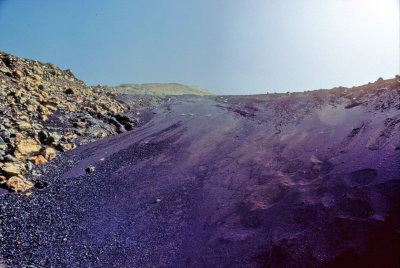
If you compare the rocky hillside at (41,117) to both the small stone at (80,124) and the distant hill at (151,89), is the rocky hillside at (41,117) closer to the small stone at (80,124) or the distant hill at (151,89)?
the small stone at (80,124)

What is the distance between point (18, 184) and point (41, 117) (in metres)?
4.10

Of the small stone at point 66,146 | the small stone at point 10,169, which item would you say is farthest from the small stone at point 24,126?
the small stone at point 10,169

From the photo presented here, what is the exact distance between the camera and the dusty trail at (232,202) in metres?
3.51

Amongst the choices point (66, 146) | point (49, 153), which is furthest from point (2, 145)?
point (66, 146)

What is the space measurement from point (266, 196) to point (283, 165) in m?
1.31

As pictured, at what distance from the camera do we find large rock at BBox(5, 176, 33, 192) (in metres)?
5.29

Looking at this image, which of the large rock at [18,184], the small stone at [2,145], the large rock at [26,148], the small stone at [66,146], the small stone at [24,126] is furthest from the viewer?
the small stone at [66,146]

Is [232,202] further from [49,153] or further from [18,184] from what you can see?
[49,153]

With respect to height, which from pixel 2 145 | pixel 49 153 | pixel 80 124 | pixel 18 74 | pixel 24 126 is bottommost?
pixel 49 153

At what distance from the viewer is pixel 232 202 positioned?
4.90 meters

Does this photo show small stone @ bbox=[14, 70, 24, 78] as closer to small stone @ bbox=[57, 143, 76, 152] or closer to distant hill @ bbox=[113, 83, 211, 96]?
small stone @ bbox=[57, 143, 76, 152]

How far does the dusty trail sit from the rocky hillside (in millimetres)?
740

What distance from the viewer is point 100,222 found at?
4703mm

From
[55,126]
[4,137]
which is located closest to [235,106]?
[55,126]
